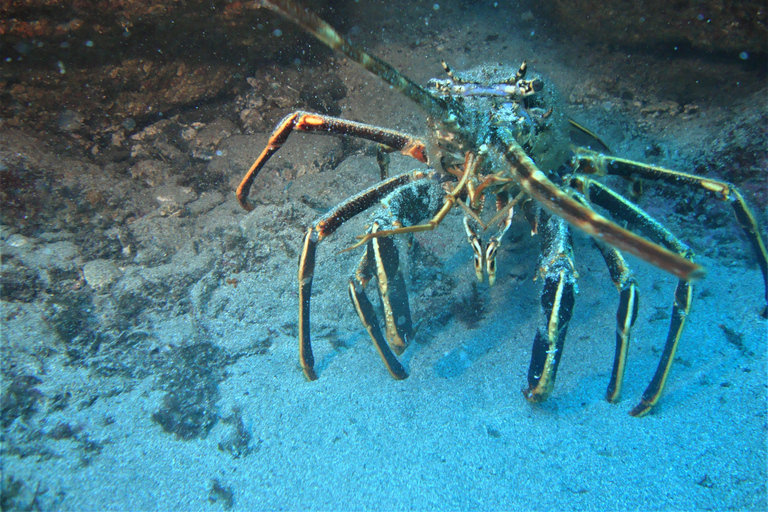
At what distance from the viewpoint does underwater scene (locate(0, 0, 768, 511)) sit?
1.90 m

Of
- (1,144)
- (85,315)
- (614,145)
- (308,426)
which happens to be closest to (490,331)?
(308,426)

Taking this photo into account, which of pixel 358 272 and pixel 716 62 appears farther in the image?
pixel 716 62

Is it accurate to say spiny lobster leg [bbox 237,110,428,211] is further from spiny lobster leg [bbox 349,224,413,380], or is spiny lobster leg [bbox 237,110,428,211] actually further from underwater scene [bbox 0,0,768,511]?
spiny lobster leg [bbox 349,224,413,380]

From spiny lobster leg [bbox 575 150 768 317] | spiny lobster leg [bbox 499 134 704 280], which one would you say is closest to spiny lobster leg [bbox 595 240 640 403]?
spiny lobster leg [bbox 575 150 768 317]

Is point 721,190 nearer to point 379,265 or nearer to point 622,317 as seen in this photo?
point 622,317

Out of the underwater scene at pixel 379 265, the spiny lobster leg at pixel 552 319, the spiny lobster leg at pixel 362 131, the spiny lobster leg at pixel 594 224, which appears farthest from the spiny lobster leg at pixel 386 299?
the spiny lobster leg at pixel 594 224

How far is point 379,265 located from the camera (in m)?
2.38

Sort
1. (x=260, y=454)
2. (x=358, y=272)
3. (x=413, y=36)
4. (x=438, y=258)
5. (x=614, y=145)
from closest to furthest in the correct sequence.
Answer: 1. (x=260, y=454)
2. (x=358, y=272)
3. (x=438, y=258)
4. (x=614, y=145)
5. (x=413, y=36)

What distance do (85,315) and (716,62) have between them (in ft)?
23.0

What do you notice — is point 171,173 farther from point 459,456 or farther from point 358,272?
point 459,456

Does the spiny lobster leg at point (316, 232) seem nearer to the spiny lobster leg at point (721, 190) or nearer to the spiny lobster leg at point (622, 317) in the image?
the spiny lobster leg at point (622, 317)

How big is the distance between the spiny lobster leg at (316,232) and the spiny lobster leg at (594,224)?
1317mm

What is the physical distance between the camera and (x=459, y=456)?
2010mm

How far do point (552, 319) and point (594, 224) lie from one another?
1.08 metres
